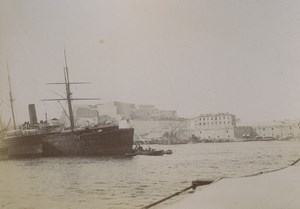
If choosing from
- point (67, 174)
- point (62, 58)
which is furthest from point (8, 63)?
point (67, 174)

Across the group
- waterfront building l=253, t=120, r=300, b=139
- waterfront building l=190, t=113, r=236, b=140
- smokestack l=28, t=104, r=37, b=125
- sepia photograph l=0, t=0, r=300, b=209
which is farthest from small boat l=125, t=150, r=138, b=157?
waterfront building l=253, t=120, r=300, b=139

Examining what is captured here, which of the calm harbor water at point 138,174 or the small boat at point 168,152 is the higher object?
the small boat at point 168,152

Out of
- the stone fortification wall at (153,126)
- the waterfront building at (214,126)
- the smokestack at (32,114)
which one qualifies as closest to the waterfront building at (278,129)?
the waterfront building at (214,126)

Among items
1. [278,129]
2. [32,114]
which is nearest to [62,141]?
[32,114]

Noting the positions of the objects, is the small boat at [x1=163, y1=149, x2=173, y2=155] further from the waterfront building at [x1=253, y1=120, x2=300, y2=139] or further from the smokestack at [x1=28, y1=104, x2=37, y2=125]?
the smokestack at [x1=28, y1=104, x2=37, y2=125]

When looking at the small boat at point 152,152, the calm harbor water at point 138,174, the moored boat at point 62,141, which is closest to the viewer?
the calm harbor water at point 138,174

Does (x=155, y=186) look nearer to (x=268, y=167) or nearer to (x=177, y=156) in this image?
(x=177, y=156)

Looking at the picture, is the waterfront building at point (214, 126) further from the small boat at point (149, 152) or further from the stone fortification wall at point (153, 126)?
the small boat at point (149, 152)
